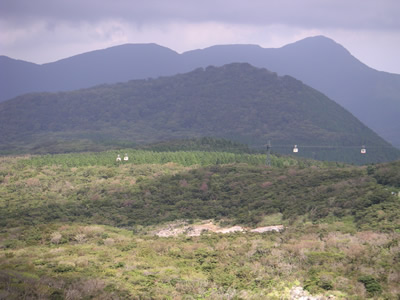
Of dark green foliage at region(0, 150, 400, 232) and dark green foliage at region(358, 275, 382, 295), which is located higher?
dark green foliage at region(358, 275, 382, 295)

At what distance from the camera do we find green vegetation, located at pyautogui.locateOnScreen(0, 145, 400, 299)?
3064 cm

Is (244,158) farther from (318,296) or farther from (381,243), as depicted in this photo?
(318,296)

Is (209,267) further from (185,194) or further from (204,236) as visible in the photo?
(185,194)

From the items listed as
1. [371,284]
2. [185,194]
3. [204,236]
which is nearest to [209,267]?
[371,284]

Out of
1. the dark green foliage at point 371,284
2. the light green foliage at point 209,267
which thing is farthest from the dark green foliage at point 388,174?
the dark green foliage at point 371,284

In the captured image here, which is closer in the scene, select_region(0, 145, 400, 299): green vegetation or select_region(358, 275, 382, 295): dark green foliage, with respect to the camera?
select_region(358, 275, 382, 295): dark green foliage

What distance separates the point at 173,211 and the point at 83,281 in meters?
42.5

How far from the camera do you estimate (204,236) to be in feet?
155

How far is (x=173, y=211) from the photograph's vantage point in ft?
237

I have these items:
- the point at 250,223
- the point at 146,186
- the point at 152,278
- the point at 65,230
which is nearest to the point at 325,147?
the point at 146,186

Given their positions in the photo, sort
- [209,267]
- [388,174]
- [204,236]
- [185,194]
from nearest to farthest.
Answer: [209,267] → [204,236] → [388,174] → [185,194]

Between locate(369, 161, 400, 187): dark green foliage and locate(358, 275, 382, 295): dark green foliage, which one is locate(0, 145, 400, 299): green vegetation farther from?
locate(369, 161, 400, 187): dark green foliage

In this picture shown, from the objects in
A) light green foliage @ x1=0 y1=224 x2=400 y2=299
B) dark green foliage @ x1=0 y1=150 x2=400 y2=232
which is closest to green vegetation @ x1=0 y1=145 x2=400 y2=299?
light green foliage @ x1=0 y1=224 x2=400 y2=299

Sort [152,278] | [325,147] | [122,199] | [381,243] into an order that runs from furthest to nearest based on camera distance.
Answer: [325,147] < [122,199] < [381,243] < [152,278]
